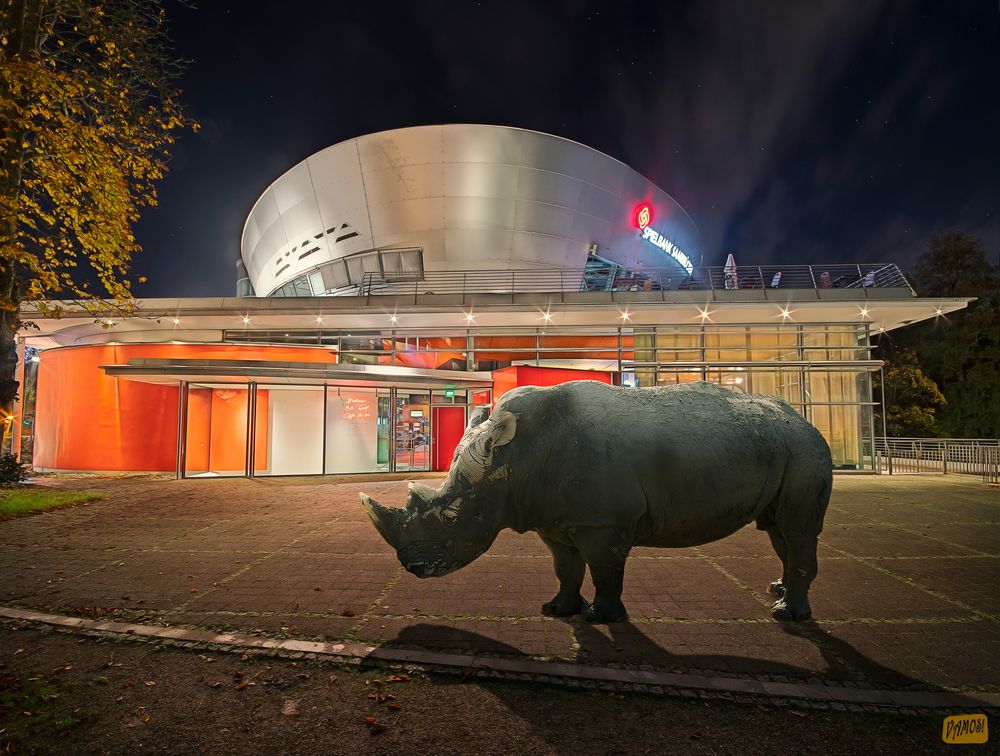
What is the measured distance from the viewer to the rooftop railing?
61.1 feet

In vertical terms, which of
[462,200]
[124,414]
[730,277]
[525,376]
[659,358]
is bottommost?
[124,414]

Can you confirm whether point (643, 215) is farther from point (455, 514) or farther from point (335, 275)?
point (455, 514)

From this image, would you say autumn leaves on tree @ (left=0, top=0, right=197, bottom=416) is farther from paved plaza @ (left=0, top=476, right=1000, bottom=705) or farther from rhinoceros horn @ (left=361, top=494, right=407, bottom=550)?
rhinoceros horn @ (left=361, top=494, right=407, bottom=550)

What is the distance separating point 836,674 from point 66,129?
13.9 metres

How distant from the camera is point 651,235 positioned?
3253 centimetres

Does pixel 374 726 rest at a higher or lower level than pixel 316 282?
lower

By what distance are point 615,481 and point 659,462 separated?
0.36 metres

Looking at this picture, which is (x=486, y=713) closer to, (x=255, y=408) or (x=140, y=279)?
(x=140, y=279)

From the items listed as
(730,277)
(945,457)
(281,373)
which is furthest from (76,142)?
(945,457)

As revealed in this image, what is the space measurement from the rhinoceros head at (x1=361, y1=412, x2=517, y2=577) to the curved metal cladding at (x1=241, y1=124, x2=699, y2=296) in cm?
2420

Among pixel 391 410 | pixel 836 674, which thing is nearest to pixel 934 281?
pixel 391 410

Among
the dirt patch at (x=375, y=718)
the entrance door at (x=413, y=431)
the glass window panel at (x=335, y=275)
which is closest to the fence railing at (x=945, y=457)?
the entrance door at (x=413, y=431)

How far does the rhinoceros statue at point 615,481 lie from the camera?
343 cm

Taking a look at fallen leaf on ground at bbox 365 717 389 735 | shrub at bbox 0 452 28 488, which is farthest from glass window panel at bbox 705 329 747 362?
shrub at bbox 0 452 28 488
